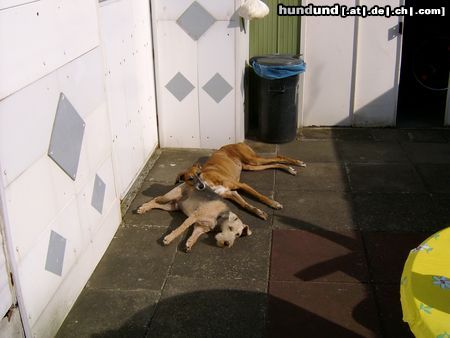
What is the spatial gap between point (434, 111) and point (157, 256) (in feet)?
19.6

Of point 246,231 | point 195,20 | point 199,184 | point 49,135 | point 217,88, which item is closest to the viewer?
point 49,135

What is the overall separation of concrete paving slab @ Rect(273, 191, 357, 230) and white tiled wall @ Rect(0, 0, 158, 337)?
1.82 m

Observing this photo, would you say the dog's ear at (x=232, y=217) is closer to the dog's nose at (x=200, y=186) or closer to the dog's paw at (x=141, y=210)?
the dog's nose at (x=200, y=186)

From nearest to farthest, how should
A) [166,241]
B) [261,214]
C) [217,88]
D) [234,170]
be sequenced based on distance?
1. [166,241]
2. [261,214]
3. [234,170]
4. [217,88]

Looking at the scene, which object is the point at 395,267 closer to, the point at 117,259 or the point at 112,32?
the point at 117,259

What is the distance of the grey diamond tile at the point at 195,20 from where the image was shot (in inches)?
303

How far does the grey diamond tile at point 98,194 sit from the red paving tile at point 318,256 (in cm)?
173

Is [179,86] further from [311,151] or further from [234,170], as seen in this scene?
[311,151]

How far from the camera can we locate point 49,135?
173 inches

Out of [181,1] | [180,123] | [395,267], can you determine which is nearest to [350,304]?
[395,267]

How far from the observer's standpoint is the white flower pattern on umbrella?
2860mm

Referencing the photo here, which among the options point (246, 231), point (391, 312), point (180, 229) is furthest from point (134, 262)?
point (391, 312)

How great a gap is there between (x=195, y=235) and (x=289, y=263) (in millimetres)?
994

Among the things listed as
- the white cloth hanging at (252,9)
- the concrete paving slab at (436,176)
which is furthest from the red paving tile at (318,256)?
the white cloth hanging at (252,9)
